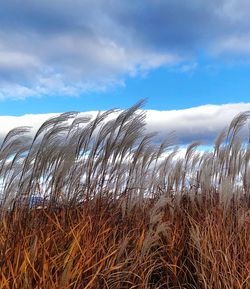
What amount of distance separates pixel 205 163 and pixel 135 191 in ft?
6.20

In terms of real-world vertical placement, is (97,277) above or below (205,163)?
below

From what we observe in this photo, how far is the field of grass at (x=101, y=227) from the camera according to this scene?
3.71 metres

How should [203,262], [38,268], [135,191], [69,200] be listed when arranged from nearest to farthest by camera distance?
[38,268]
[203,262]
[69,200]
[135,191]

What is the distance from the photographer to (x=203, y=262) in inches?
174

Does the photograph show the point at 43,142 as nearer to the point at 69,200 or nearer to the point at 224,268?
the point at 69,200

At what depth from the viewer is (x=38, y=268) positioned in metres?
3.57

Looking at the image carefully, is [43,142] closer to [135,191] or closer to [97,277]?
[97,277]

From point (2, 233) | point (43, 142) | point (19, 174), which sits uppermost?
point (43, 142)

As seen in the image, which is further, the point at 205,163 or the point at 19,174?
the point at 205,163

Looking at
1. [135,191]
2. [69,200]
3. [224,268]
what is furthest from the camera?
[135,191]

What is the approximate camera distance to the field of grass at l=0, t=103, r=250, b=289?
3.71 meters

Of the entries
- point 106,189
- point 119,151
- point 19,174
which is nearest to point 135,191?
point 106,189

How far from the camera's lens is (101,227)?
4527mm

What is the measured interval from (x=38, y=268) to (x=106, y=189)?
1.80 metres
